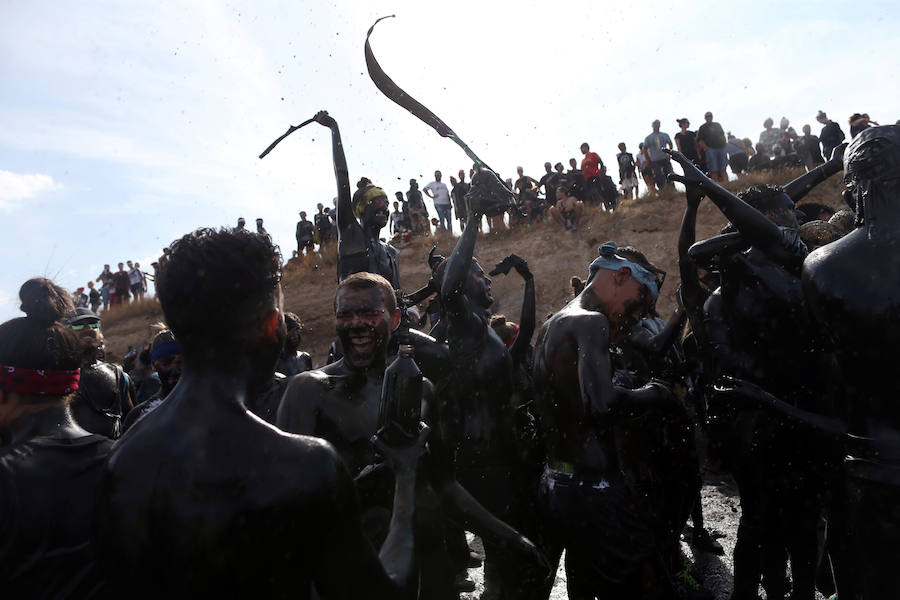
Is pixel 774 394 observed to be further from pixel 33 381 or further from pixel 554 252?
pixel 554 252

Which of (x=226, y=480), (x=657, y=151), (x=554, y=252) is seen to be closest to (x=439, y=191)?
(x=554, y=252)

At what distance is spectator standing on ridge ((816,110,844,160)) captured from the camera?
1330cm

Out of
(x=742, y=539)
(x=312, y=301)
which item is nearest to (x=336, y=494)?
(x=742, y=539)

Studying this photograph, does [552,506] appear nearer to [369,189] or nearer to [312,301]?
[369,189]

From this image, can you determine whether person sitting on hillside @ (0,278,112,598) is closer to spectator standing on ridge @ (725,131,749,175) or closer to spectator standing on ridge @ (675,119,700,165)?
spectator standing on ridge @ (675,119,700,165)

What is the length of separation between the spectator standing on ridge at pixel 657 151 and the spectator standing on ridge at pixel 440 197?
5.47 m

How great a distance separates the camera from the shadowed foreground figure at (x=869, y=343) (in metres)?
2.61

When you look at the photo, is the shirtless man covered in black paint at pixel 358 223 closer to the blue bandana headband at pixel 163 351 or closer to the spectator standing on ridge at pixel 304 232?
the blue bandana headband at pixel 163 351

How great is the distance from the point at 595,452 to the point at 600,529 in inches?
13.2

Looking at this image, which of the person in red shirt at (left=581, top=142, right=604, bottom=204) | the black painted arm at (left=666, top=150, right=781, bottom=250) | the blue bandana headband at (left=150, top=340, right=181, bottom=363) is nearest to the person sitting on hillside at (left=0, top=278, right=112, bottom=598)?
the blue bandana headband at (left=150, top=340, right=181, bottom=363)

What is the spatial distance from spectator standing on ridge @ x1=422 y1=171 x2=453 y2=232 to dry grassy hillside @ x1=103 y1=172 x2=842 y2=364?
4.79ft

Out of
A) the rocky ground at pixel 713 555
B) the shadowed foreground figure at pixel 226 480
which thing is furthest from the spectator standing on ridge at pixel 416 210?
the shadowed foreground figure at pixel 226 480

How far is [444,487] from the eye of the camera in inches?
86.2

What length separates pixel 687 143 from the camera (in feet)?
45.8
